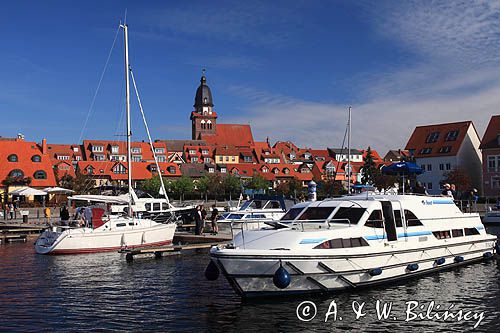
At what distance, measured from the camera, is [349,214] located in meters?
19.3

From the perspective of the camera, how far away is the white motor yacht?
16406 mm

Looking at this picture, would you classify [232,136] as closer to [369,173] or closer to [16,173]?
[369,173]

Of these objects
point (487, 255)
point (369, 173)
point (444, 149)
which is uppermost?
point (444, 149)

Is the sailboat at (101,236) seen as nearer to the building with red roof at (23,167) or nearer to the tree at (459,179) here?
the building with red roof at (23,167)

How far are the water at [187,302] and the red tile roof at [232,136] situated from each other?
13555cm

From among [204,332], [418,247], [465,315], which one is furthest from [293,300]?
[418,247]

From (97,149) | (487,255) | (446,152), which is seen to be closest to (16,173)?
(97,149)

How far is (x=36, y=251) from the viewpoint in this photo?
1197 inches

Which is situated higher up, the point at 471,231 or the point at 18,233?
the point at 471,231

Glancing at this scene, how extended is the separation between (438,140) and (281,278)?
8569 centimetres

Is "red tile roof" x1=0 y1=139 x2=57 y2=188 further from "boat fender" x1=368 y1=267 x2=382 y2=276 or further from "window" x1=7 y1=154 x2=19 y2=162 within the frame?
"boat fender" x1=368 y1=267 x2=382 y2=276

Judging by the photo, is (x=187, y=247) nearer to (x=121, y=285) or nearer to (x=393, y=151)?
(x=121, y=285)

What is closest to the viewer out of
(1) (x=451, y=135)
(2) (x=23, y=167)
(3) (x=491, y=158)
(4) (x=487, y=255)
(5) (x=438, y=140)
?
(4) (x=487, y=255)

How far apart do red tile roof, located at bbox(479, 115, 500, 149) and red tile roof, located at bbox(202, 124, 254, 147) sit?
3193 inches
